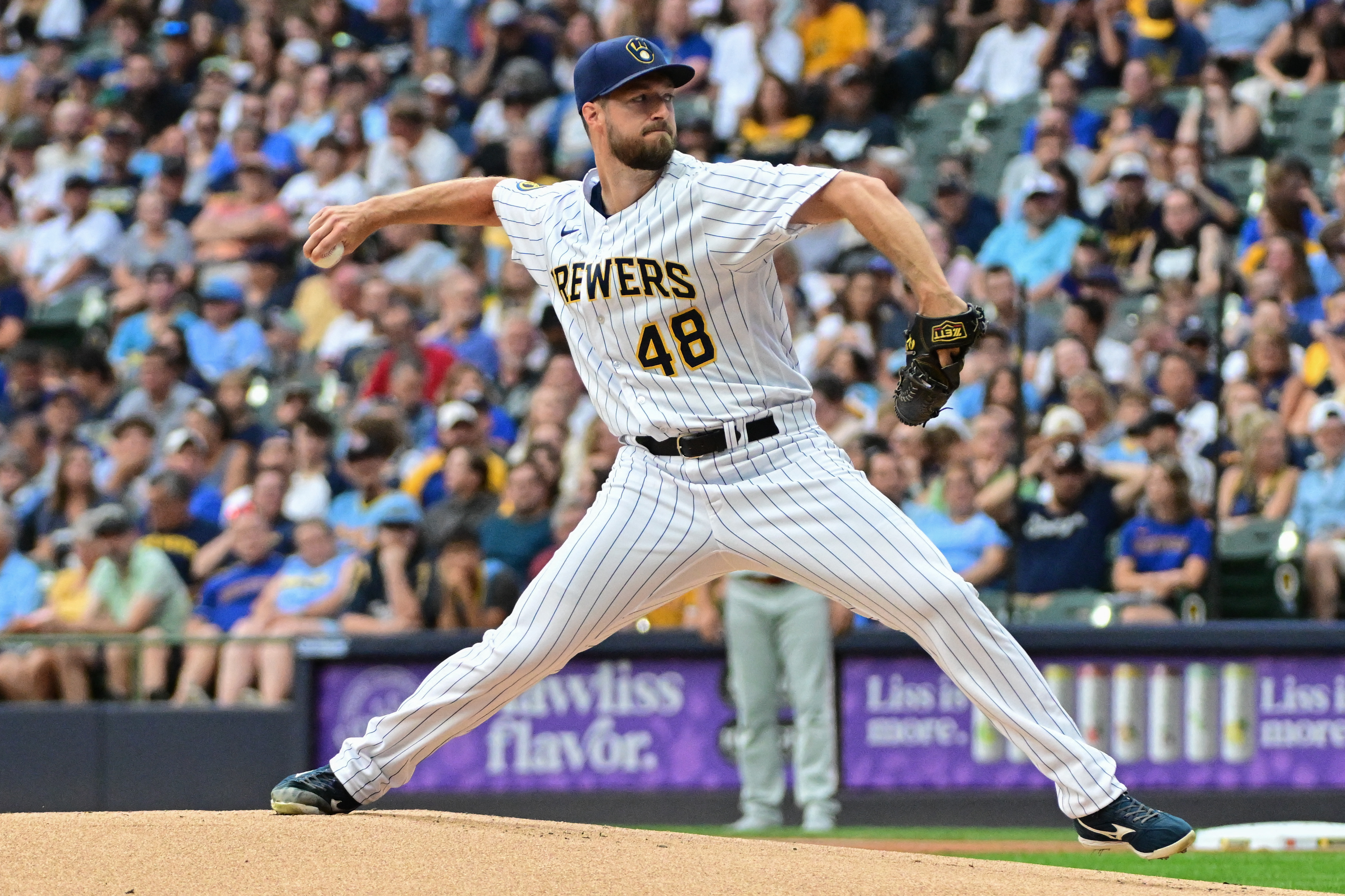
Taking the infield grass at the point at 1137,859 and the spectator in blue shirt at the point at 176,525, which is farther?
the spectator in blue shirt at the point at 176,525

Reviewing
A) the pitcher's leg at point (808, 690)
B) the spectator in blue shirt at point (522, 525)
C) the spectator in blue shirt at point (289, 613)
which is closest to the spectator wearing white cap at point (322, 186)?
the spectator in blue shirt at point (289, 613)

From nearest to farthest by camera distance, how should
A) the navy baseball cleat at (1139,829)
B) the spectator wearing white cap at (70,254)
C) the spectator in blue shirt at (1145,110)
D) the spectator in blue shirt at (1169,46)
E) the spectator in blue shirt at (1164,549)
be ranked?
1. the navy baseball cleat at (1139,829)
2. the spectator in blue shirt at (1164,549)
3. the spectator in blue shirt at (1145,110)
4. the spectator in blue shirt at (1169,46)
5. the spectator wearing white cap at (70,254)

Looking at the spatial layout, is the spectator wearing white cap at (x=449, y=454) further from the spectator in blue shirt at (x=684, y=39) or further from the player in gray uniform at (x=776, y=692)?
the spectator in blue shirt at (x=684, y=39)

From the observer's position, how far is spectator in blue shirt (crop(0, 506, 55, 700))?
10.0 metres

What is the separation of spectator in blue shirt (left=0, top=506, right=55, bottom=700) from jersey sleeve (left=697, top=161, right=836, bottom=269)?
21.6 ft

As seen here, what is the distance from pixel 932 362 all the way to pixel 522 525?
564 cm

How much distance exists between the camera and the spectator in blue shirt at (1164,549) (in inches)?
355

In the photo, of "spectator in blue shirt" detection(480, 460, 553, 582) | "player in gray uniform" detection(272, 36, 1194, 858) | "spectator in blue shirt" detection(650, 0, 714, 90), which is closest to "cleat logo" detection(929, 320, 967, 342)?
"player in gray uniform" detection(272, 36, 1194, 858)

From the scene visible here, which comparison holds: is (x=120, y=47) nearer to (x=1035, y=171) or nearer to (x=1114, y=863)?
(x=1035, y=171)

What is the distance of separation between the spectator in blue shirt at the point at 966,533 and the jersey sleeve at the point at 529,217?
451cm

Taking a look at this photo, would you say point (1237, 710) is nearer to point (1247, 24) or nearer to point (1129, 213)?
point (1129, 213)

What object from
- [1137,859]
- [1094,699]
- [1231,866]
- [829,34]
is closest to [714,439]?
[1231,866]

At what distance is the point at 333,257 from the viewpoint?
5238 mm

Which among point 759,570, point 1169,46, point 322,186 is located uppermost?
point 1169,46
